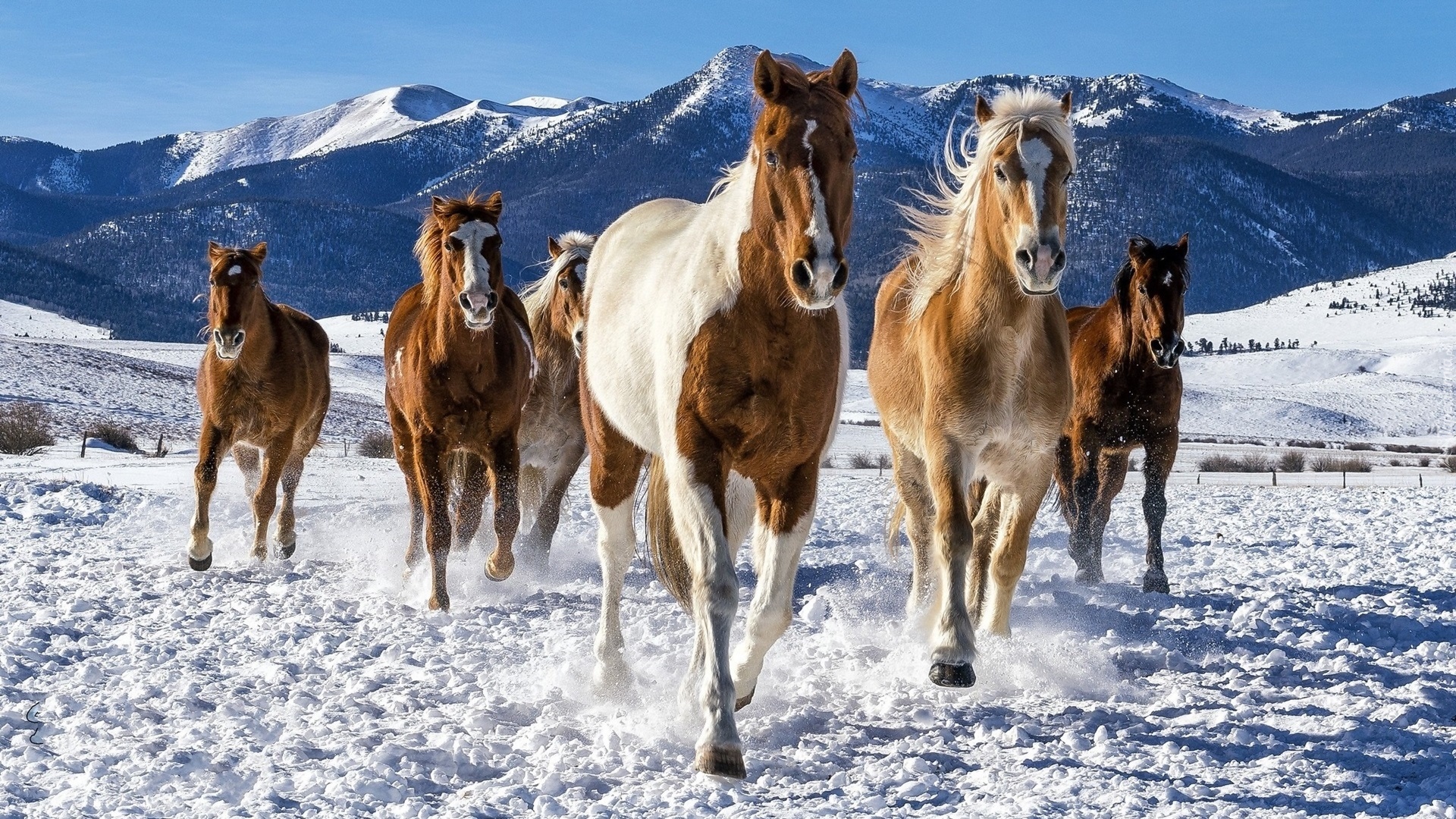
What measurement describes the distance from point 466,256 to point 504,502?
5.31 ft

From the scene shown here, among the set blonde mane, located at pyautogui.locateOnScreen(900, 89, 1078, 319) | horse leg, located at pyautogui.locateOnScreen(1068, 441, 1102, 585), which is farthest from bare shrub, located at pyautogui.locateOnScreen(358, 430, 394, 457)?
blonde mane, located at pyautogui.locateOnScreen(900, 89, 1078, 319)

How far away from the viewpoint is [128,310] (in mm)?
165375

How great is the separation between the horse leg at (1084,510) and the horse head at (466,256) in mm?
4279

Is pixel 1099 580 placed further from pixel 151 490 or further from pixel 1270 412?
pixel 1270 412

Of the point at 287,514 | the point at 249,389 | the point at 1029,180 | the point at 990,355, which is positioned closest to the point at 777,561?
the point at 990,355

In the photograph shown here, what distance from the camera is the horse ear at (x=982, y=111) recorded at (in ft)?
20.6

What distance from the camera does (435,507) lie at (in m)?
7.73

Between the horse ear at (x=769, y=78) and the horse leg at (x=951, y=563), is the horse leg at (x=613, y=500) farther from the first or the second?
the horse ear at (x=769, y=78)

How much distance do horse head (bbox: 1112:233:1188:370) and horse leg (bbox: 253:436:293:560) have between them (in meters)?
6.41

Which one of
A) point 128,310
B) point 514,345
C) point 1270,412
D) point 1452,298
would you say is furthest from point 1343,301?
point 514,345

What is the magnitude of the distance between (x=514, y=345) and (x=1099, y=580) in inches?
175

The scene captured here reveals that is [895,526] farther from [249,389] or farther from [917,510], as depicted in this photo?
[249,389]

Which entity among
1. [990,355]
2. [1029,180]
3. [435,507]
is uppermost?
[1029,180]

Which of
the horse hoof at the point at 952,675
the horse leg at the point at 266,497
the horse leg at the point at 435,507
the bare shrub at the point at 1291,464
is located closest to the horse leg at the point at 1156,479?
the horse hoof at the point at 952,675
